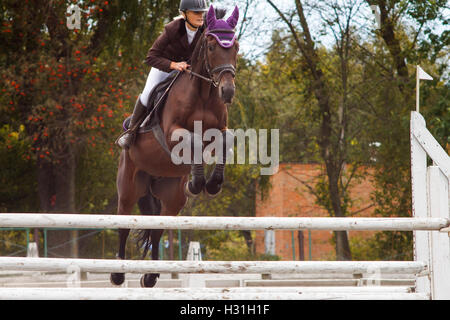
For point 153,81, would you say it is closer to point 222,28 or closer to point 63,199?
point 222,28

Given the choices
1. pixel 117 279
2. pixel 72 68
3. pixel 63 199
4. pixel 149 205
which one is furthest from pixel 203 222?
pixel 63 199

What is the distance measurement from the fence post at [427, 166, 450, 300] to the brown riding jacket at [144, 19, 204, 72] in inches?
82.7

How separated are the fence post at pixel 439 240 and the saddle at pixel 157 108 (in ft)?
Result: 6.60

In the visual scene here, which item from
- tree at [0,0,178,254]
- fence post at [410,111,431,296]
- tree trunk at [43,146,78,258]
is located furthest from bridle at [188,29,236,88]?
tree trunk at [43,146,78,258]

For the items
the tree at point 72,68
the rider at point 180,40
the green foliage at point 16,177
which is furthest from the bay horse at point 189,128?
the green foliage at point 16,177

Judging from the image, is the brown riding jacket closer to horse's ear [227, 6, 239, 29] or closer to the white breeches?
the white breeches

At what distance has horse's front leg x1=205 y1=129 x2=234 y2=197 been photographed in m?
4.28

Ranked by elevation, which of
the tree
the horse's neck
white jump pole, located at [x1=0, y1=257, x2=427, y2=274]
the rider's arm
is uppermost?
the tree

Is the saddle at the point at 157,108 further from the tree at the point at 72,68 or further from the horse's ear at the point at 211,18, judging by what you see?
the tree at the point at 72,68

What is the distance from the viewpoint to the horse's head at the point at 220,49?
4.06 m

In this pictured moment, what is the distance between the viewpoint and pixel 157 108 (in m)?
4.86

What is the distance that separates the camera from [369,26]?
12141 millimetres
